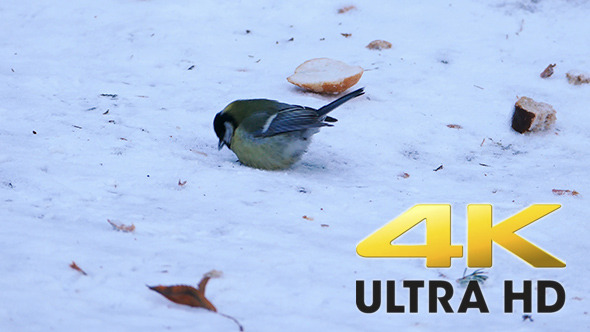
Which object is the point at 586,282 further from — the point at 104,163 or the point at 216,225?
the point at 104,163

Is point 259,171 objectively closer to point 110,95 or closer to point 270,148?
point 270,148

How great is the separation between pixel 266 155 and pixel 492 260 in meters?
1.52

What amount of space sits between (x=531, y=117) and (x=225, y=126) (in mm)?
2050

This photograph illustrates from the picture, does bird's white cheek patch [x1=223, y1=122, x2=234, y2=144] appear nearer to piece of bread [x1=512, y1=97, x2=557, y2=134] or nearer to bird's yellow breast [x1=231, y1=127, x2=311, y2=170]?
bird's yellow breast [x1=231, y1=127, x2=311, y2=170]

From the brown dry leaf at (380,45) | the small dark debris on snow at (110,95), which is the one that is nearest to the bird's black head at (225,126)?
the small dark debris on snow at (110,95)

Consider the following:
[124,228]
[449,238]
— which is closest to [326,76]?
[449,238]

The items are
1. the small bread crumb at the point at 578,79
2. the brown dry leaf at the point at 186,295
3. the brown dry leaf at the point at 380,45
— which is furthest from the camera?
the brown dry leaf at the point at 380,45

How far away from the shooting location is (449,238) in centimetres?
335

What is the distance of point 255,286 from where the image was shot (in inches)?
106

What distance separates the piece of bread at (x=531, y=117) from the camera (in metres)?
4.94

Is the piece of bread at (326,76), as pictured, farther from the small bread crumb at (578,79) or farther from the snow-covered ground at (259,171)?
the small bread crumb at (578,79)

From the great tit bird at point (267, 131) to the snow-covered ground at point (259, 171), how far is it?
0.18 metres

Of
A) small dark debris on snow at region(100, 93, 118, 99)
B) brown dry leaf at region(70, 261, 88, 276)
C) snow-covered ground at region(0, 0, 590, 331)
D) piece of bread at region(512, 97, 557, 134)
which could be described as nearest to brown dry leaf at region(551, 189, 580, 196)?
snow-covered ground at region(0, 0, 590, 331)

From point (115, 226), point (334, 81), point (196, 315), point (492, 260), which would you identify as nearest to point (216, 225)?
point (115, 226)
